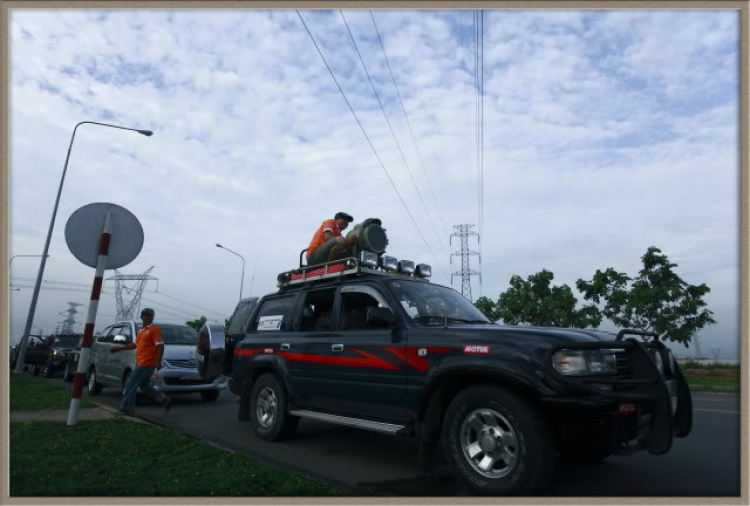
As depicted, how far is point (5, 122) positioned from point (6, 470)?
2941 millimetres

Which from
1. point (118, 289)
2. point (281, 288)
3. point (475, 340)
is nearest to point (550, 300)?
point (281, 288)

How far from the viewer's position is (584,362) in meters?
3.95

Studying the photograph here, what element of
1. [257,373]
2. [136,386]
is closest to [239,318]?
[136,386]

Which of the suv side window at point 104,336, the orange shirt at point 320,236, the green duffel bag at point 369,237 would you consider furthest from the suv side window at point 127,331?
the green duffel bag at point 369,237

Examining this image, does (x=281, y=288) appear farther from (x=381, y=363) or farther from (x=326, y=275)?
(x=381, y=363)

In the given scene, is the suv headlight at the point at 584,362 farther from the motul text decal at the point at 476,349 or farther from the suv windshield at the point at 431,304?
the suv windshield at the point at 431,304

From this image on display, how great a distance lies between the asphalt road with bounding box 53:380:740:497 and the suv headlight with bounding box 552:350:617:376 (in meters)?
1.09

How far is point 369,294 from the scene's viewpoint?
18.6ft

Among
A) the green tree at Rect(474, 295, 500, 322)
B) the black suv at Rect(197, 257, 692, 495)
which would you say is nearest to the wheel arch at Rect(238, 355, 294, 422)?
the black suv at Rect(197, 257, 692, 495)

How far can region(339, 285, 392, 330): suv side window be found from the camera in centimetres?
561

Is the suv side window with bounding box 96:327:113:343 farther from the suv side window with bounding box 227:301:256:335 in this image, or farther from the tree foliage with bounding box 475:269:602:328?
the tree foliage with bounding box 475:269:602:328

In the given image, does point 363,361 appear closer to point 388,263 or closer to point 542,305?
point 388,263

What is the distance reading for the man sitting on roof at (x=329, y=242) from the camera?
6508 millimetres

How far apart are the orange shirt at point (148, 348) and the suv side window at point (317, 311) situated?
309 centimetres
